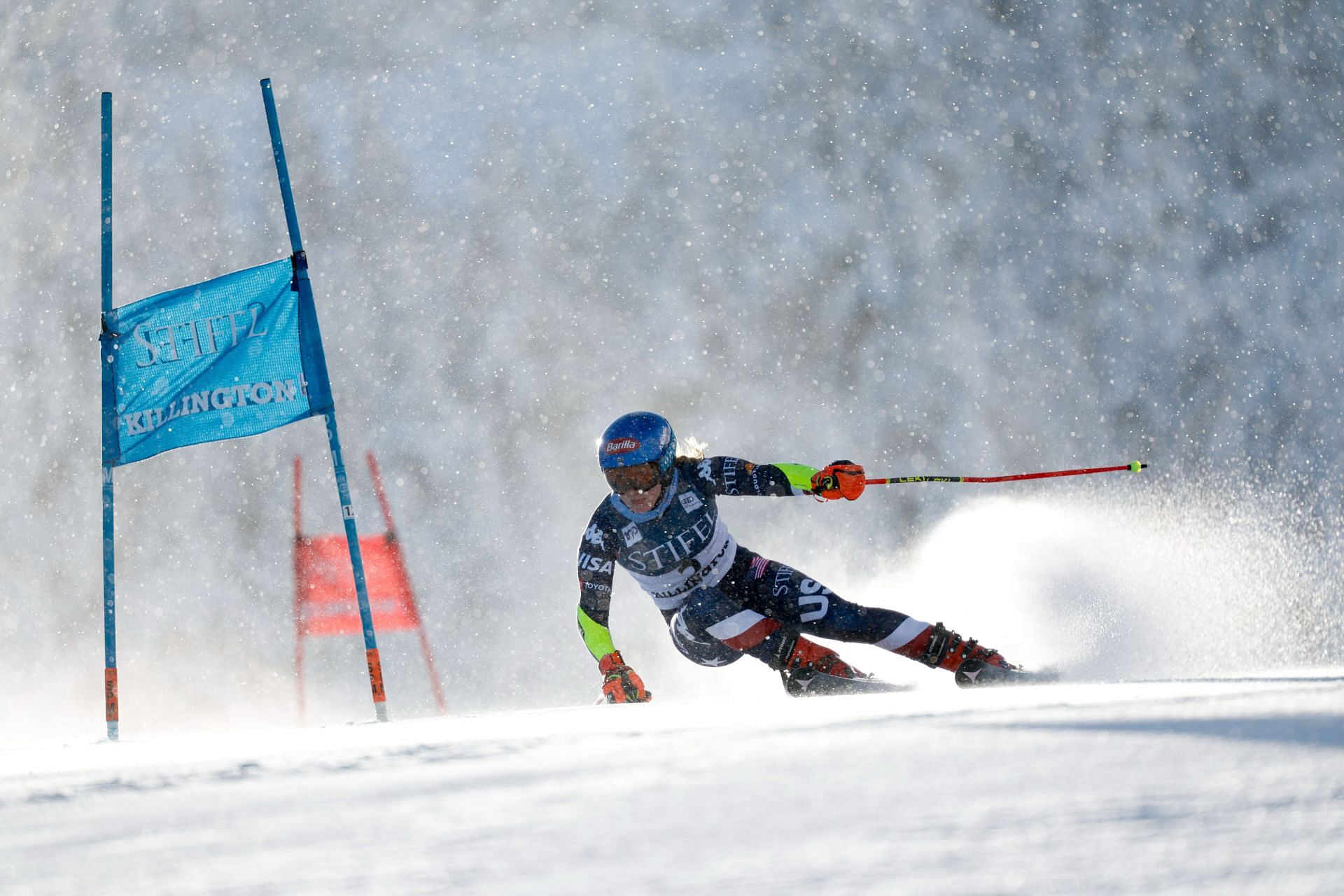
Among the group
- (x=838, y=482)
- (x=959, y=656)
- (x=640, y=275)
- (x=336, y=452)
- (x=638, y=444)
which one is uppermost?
(x=640, y=275)

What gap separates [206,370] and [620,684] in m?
2.77

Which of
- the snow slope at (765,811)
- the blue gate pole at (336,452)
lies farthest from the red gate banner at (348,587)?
the snow slope at (765,811)

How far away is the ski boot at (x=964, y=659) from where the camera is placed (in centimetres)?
461

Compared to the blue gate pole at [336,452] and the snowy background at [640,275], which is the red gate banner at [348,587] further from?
the blue gate pole at [336,452]

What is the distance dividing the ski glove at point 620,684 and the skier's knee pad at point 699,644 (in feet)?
0.94

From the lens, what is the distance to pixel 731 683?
10250 millimetres

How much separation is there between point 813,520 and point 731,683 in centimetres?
1183

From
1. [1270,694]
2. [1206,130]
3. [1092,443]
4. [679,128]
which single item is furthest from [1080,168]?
[1270,694]

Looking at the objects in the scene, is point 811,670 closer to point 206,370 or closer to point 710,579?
point 710,579

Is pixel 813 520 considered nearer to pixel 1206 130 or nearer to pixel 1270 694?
pixel 1206 130

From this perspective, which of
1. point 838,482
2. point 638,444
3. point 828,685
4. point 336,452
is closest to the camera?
point 828,685

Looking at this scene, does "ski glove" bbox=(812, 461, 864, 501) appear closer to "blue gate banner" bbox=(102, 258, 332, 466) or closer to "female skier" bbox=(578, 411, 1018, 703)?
"female skier" bbox=(578, 411, 1018, 703)

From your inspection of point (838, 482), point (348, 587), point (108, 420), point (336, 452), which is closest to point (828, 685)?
point (838, 482)

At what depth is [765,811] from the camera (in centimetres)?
132
